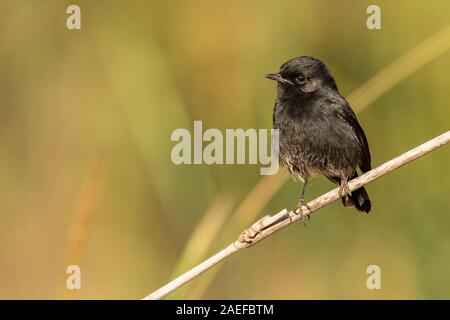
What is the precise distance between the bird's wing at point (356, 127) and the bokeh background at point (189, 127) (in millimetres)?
121

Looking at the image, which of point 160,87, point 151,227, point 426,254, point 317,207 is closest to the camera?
point 317,207

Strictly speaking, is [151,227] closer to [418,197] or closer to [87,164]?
[87,164]

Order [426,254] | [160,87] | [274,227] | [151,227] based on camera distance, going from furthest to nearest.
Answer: [151,227] → [160,87] → [426,254] → [274,227]

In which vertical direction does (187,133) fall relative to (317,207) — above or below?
above

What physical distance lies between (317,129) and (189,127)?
3.11 ft

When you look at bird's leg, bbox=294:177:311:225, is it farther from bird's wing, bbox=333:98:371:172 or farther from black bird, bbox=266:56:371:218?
bird's wing, bbox=333:98:371:172

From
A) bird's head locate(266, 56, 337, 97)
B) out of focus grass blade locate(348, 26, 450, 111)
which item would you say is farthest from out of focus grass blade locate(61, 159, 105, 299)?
bird's head locate(266, 56, 337, 97)

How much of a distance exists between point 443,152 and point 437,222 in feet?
1.60

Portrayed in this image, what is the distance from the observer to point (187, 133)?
5.42 m

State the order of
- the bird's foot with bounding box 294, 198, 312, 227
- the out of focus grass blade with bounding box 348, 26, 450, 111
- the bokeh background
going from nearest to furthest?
1. the out of focus grass blade with bounding box 348, 26, 450, 111
2. the bird's foot with bounding box 294, 198, 312, 227
3. the bokeh background

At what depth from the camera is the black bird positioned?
5.24m

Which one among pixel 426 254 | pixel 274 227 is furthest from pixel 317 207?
pixel 426 254

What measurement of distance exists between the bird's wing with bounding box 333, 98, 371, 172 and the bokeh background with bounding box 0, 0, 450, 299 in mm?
121
